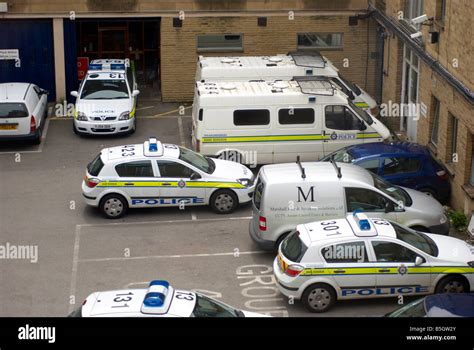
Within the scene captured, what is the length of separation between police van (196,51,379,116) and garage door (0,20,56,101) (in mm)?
6409

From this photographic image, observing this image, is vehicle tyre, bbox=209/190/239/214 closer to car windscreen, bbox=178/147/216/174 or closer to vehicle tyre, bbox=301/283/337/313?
car windscreen, bbox=178/147/216/174

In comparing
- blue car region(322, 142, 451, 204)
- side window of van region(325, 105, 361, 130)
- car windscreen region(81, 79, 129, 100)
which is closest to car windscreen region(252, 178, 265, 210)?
blue car region(322, 142, 451, 204)

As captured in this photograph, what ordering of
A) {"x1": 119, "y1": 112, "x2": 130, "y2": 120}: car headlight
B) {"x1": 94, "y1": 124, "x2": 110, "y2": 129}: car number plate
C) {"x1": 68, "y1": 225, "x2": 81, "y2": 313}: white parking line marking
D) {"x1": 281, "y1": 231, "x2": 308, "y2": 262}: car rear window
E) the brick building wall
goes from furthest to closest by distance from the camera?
the brick building wall
{"x1": 119, "y1": 112, "x2": 130, "y2": 120}: car headlight
{"x1": 94, "y1": 124, "x2": 110, "y2": 129}: car number plate
{"x1": 68, "y1": 225, "x2": 81, "y2": 313}: white parking line marking
{"x1": 281, "y1": 231, "x2": 308, "y2": 262}: car rear window

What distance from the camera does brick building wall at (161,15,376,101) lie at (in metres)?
27.8

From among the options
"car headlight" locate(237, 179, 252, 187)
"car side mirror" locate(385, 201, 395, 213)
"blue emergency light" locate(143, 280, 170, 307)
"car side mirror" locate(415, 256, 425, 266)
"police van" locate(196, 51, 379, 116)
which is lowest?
"car headlight" locate(237, 179, 252, 187)

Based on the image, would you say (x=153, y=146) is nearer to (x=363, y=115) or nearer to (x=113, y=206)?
(x=113, y=206)

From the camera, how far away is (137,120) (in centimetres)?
2669

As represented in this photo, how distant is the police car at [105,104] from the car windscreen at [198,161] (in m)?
5.60

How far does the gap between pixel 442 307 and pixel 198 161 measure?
9513 millimetres

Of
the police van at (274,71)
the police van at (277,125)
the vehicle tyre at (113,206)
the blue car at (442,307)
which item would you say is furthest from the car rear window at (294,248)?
the police van at (274,71)

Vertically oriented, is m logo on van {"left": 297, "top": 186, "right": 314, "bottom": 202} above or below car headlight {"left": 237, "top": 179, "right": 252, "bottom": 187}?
above

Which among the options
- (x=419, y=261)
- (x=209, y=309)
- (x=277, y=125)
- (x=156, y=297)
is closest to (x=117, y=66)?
(x=277, y=125)
